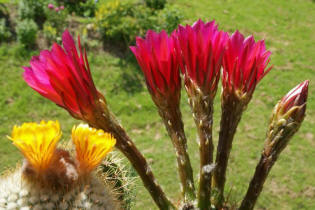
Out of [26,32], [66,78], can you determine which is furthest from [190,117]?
[66,78]

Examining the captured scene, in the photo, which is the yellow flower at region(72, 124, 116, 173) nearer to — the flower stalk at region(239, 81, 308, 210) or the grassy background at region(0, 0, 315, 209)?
the flower stalk at region(239, 81, 308, 210)

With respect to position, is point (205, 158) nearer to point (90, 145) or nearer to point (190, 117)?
point (90, 145)

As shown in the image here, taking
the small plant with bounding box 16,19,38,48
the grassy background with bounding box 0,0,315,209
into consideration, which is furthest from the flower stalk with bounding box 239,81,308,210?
the small plant with bounding box 16,19,38,48

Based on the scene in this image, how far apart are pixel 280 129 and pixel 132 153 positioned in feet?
1.36

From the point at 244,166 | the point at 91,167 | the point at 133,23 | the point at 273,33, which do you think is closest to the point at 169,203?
the point at 91,167

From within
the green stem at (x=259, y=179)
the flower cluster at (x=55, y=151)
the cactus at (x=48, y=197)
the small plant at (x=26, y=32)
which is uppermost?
the flower cluster at (x=55, y=151)

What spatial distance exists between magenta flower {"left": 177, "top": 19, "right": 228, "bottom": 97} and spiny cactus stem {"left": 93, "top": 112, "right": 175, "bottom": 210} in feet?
0.81

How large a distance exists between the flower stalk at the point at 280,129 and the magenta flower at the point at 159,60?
11.8 inches

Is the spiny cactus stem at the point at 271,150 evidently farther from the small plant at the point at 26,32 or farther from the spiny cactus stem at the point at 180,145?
the small plant at the point at 26,32

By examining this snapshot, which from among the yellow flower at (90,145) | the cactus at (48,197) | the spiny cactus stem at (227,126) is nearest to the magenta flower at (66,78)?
the yellow flower at (90,145)

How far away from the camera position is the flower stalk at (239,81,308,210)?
3.22 ft

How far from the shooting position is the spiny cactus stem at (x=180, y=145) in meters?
1.02

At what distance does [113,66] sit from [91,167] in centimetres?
554

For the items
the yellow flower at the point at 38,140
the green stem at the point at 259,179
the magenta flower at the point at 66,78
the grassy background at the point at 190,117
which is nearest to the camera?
the yellow flower at the point at 38,140
